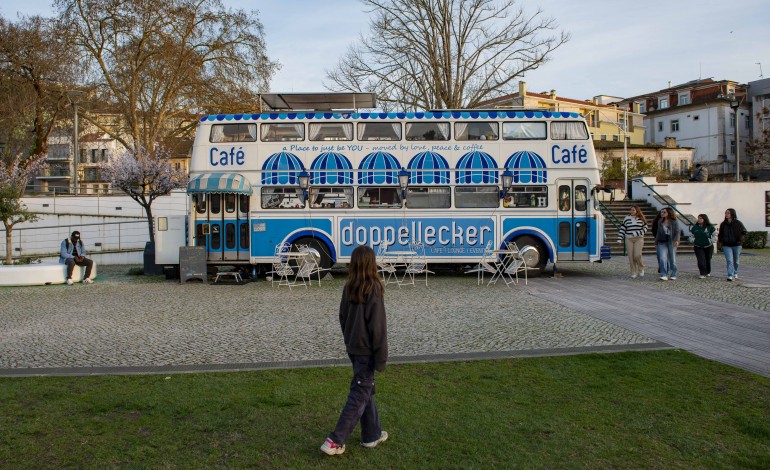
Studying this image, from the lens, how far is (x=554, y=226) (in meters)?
18.0

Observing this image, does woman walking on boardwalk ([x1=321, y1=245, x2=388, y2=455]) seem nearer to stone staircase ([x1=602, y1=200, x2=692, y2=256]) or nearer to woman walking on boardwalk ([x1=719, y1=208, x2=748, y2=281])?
woman walking on boardwalk ([x1=719, y1=208, x2=748, y2=281])

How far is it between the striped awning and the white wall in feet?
65.6

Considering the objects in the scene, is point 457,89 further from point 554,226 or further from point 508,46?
point 554,226

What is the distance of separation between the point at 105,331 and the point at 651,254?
71.0 ft

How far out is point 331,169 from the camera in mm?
17859

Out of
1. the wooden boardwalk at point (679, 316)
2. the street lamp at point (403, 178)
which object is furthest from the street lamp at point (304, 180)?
the wooden boardwalk at point (679, 316)

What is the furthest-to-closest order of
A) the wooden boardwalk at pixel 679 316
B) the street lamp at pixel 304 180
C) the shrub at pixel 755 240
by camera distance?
the shrub at pixel 755 240, the street lamp at pixel 304 180, the wooden boardwalk at pixel 679 316

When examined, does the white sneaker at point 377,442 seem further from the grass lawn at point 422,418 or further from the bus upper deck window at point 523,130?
the bus upper deck window at point 523,130

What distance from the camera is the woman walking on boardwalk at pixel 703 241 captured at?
1686cm

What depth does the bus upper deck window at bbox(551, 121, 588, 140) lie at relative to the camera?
17.9 meters

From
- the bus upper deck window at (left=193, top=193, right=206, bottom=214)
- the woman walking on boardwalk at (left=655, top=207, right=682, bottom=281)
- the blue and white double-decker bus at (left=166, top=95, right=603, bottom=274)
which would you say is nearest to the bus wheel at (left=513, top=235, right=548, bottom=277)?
the blue and white double-decker bus at (left=166, top=95, right=603, bottom=274)

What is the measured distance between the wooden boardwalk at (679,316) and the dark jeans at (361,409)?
4.52 meters

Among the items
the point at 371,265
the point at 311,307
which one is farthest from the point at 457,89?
the point at 371,265

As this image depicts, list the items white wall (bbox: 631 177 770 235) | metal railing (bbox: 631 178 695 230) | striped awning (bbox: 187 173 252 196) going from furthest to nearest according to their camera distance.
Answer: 1. white wall (bbox: 631 177 770 235)
2. metal railing (bbox: 631 178 695 230)
3. striped awning (bbox: 187 173 252 196)
